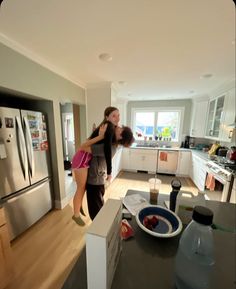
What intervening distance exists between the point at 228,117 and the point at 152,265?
2.70 meters

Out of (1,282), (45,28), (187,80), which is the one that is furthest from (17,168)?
(187,80)

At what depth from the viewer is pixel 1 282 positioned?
1.12 metres

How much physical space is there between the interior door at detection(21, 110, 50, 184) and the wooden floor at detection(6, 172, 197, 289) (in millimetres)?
647

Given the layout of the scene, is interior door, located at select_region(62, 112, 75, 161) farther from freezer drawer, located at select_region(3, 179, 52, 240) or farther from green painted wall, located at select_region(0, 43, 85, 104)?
freezer drawer, located at select_region(3, 179, 52, 240)

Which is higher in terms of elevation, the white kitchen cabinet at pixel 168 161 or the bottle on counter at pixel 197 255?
the bottle on counter at pixel 197 255

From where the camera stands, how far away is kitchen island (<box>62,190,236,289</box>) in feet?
1.60

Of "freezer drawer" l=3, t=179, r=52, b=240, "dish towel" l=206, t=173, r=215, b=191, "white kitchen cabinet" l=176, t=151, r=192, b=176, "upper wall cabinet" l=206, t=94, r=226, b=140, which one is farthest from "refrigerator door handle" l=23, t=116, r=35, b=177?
"white kitchen cabinet" l=176, t=151, r=192, b=176

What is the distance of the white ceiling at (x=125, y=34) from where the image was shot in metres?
0.97

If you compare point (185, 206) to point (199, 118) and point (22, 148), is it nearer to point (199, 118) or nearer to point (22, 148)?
point (22, 148)

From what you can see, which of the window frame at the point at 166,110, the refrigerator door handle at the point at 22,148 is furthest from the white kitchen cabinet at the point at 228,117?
the refrigerator door handle at the point at 22,148

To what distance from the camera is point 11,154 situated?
1510mm

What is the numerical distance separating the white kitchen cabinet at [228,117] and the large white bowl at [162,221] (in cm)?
225

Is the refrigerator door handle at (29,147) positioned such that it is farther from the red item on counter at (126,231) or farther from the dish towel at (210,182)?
the dish towel at (210,182)

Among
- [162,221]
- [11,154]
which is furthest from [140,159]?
[162,221]
